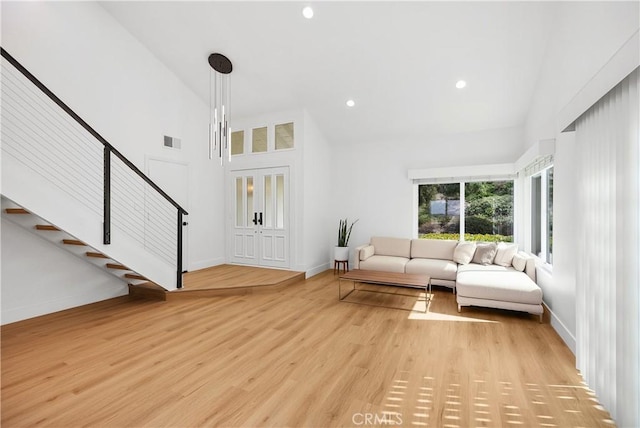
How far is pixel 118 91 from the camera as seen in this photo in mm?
4516

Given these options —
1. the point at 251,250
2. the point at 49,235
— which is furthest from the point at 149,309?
the point at 251,250

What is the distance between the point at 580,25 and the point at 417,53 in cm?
184

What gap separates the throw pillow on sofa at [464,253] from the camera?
4973 millimetres

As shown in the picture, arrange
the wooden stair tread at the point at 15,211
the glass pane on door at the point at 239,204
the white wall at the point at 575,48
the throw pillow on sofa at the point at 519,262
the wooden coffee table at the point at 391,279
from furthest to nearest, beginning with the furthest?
the glass pane on door at the point at 239,204 < the throw pillow on sofa at the point at 519,262 < the wooden coffee table at the point at 391,279 < the wooden stair tread at the point at 15,211 < the white wall at the point at 575,48

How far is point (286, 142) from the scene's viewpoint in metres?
5.79

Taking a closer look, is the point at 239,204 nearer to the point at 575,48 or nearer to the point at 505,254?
the point at 505,254

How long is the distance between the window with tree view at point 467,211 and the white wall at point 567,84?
1.68 meters

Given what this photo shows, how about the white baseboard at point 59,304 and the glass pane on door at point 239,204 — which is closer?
the white baseboard at point 59,304

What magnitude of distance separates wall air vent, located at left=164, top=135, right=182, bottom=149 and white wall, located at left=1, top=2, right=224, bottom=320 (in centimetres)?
9

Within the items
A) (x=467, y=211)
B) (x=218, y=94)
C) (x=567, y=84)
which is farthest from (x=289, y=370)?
(x=218, y=94)

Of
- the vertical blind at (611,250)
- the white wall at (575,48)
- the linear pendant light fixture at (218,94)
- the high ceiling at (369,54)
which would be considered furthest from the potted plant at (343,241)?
the vertical blind at (611,250)

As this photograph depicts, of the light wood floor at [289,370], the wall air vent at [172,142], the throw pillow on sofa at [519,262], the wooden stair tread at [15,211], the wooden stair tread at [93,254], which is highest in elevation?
the wall air vent at [172,142]

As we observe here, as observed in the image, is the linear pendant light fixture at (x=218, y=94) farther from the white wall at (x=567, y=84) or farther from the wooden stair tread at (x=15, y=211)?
the white wall at (x=567, y=84)

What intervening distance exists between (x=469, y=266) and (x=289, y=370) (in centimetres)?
353
